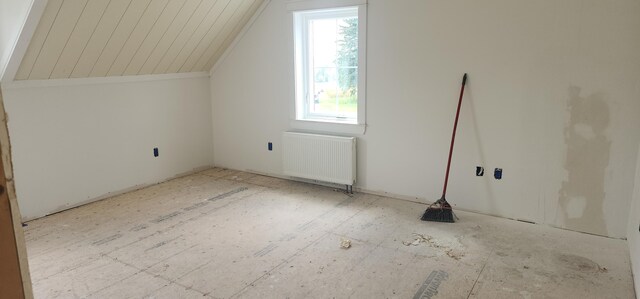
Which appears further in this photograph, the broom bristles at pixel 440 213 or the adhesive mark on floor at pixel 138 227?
the broom bristles at pixel 440 213

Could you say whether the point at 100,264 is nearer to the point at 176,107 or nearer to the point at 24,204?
the point at 24,204

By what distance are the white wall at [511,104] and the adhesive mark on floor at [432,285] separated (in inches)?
49.7

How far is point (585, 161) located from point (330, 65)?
246 centimetres

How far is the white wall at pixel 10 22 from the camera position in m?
3.07

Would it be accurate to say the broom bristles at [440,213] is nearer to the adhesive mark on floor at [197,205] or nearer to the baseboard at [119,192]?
the adhesive mark on floor at [197,205]

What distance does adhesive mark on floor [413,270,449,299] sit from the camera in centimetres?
259

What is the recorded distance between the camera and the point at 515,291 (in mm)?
2619

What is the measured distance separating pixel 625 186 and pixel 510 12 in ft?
5.11

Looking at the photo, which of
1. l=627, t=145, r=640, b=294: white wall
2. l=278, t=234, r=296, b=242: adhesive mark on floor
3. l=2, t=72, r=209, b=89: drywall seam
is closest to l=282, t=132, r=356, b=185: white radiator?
l=278, t=234, r=296, b=242: adhesive mark on floor

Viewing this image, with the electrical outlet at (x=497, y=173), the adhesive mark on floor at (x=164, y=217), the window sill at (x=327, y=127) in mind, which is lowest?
the adhesive mark on floor at (x=164, y=217)

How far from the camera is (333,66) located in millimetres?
4562

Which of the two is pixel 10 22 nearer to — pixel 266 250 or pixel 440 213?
→ pixel 266 250

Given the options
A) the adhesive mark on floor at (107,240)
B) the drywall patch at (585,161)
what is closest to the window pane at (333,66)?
the drywall patch at (585,161)

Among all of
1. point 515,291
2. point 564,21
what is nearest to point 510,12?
point 564,21
